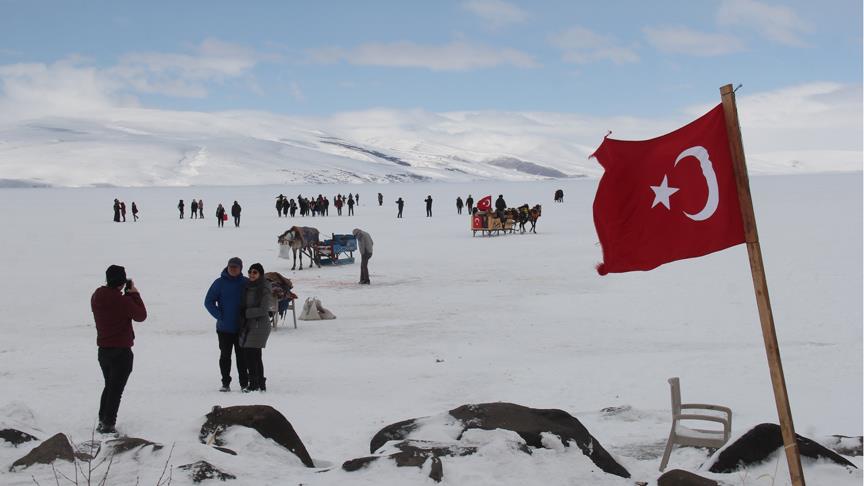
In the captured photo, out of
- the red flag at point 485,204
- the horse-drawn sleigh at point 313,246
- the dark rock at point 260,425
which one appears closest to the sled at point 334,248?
the horse-drawn sleigh at point 313,246

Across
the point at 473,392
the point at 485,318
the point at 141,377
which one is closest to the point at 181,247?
the point at 485,318

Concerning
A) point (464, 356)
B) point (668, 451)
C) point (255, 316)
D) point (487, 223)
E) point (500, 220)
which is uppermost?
point (500, 220)

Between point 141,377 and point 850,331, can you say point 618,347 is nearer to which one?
point 850,331

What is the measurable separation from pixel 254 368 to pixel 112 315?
2.07 meters

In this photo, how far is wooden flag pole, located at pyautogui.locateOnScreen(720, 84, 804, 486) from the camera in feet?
16.0

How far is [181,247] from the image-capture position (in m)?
29.3

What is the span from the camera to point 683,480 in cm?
532

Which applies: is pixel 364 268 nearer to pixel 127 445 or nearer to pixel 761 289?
pixel 127 445

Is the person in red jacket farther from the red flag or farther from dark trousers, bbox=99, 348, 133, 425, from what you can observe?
the red flag

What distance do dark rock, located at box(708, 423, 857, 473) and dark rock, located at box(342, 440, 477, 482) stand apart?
1.60 metres

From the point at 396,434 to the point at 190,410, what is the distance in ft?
8.27

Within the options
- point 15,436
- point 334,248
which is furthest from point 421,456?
point 334,248

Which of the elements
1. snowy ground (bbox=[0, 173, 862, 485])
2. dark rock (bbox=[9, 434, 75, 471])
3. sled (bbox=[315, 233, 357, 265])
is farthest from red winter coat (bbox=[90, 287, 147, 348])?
sled (bbox=[315, 233, 357, 265])

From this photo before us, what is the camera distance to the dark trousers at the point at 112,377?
744 centimetres
